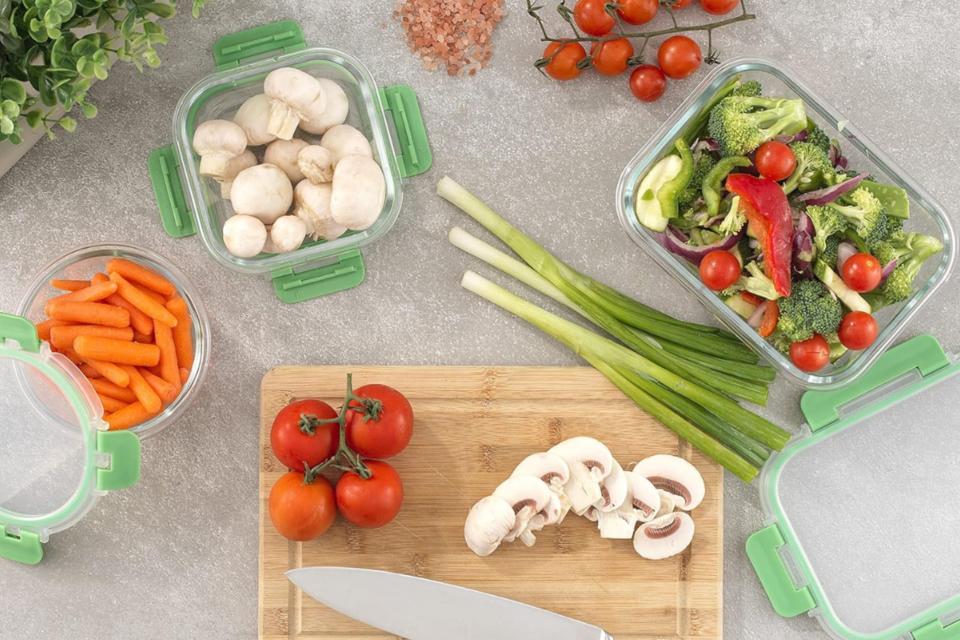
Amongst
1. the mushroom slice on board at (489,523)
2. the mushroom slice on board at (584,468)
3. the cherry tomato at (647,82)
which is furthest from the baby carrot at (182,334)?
the cherry tomato at (647,82)

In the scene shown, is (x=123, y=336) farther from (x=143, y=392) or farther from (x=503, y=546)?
(x=503, y=546)

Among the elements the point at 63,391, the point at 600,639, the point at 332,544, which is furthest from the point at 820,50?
the point at 63,391

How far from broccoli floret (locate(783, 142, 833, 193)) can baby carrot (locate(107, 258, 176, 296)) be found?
1.15 meters

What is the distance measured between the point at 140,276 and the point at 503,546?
2.77 feet

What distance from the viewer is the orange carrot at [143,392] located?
1.72 metres

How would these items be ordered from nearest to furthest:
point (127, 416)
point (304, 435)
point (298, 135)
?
point (304, 435) < point (127, 416) < point (298, 135)

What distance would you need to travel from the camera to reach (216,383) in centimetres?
186

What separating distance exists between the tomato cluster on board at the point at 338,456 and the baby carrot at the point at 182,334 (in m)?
0.26

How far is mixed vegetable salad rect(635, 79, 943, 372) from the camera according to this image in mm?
1665

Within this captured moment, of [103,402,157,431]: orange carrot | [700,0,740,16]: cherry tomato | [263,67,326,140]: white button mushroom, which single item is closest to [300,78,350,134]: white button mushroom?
[263,67,326,140]: white button mushroom

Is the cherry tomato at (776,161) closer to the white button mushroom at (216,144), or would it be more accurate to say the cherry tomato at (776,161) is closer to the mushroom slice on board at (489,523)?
the mushroom slice on board at (489,523)

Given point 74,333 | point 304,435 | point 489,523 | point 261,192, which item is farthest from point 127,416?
point 489,523

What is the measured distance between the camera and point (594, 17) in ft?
5.89

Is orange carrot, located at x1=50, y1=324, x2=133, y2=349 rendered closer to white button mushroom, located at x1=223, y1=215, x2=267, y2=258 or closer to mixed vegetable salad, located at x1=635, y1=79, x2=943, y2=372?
white button mushroom, located at x1=223, y1=215, x2=267, y2=258
